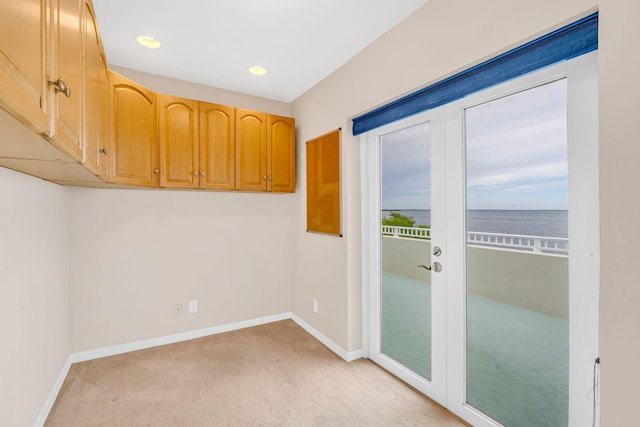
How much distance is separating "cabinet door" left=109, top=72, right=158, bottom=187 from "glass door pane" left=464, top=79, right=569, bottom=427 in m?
2.46

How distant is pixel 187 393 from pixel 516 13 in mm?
3024

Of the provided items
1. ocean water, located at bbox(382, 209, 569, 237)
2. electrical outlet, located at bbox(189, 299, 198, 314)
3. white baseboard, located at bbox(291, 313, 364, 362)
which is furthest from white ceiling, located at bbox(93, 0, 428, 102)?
white baseboard, located at bbox(291, 313, 364, 362)

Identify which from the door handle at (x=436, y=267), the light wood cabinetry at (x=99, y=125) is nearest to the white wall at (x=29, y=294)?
the light wood cabinetry at (x=99, y=125)

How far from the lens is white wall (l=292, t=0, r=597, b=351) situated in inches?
56.6

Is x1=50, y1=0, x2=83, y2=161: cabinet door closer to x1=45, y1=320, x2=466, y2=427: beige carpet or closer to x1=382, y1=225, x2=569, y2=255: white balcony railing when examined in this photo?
x1=45, y1=320, x2=466, y2=427: beige carpet

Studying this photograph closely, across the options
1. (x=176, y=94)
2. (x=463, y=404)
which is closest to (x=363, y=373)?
(x=463, y=404)

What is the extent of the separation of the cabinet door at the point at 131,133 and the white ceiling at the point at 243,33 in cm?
Answer: 34

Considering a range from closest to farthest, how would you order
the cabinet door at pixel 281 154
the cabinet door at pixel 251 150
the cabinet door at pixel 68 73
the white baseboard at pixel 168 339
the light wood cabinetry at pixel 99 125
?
the light wood cabinetry at pixel 99 125 → the cabinet door at pixel 68 73 → the white baseboard at pixel 168 339 → the cabinet door at pixel 251 150 → the cabinet door at pixel 281 154

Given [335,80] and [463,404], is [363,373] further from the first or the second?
[335,80]

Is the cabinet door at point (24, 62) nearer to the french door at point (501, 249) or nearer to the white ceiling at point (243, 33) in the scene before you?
the white ceiling at point (243, 33)

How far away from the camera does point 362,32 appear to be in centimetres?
213

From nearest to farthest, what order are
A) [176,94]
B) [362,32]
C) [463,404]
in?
[463,404]
[362,32]
[176,94]

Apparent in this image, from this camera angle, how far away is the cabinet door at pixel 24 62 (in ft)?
2.01

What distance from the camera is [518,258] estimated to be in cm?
160
